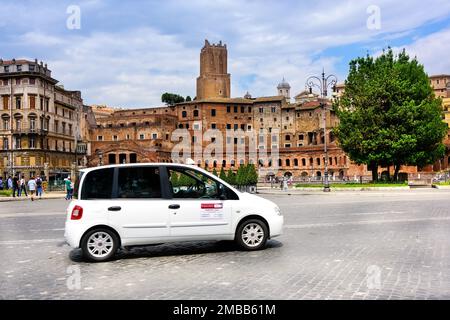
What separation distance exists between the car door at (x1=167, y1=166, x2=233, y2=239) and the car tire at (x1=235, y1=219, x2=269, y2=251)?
0.29 m

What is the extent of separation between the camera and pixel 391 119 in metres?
40.5

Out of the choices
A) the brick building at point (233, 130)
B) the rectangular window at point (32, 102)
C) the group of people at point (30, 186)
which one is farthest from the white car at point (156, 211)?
the brick building at point (233, 130)

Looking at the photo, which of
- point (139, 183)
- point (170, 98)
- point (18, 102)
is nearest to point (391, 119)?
point (139, 183)

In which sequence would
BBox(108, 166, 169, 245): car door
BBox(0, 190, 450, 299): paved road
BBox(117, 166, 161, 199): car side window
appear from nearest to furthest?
1. BBox(0, 190, 450, 299): paved road
2. BBox(108, 166, 169, 245): car door
3. BBox(117, 166, 161, 199): car side window

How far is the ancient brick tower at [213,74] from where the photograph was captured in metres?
110

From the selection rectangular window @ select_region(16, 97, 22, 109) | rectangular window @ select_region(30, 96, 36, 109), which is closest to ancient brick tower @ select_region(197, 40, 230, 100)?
rectangular window @ select_region(30, 96, 36, 109)

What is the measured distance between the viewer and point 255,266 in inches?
322

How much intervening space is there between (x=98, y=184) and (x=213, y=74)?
10397cm

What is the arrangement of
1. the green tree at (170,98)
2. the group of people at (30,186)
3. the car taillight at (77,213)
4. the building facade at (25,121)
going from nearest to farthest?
the car taillight at (77,213) < the group of people at (30,186) < the building facade at (25,121) < the green tree at (170,98)

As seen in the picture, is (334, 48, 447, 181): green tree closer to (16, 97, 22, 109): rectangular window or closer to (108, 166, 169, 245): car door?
(108, 166, 169, 245): car door

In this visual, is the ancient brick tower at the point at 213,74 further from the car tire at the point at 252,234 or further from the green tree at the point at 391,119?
the car tire at the point at 252,234

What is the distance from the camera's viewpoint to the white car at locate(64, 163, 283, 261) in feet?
29.4

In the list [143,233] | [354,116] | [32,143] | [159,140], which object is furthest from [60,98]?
[143,233]

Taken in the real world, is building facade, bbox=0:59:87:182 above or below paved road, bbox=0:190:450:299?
above
